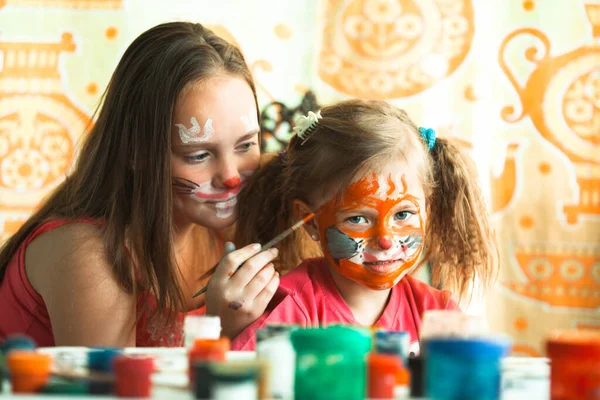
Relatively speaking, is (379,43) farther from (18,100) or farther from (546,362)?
(546,362)

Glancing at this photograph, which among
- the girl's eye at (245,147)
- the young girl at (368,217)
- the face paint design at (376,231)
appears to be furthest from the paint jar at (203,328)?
the girl's eye at (245,147)

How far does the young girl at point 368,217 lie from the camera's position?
4.22 feet

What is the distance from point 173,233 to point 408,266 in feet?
1.47

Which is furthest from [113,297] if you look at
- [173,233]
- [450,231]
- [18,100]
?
[18,100]

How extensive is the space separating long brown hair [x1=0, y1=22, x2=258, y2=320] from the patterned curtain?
67cm

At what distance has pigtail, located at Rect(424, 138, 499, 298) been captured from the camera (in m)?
1.43

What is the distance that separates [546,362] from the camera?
1022mm

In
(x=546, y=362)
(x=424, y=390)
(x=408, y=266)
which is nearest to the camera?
(x=424, y=390)

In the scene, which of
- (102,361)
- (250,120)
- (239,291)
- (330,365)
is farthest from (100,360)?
(250,120)

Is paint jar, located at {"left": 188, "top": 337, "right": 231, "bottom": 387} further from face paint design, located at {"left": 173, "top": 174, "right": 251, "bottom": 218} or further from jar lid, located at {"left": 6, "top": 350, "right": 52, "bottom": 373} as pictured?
face paint design, located at {"left": 173, "top": 174, "right": 251, "bottom": 218}

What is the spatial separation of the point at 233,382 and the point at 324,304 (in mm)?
677

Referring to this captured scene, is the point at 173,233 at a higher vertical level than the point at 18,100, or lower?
lower

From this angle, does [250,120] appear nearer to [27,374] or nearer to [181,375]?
[181,375]

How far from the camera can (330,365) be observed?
71 centimetres
